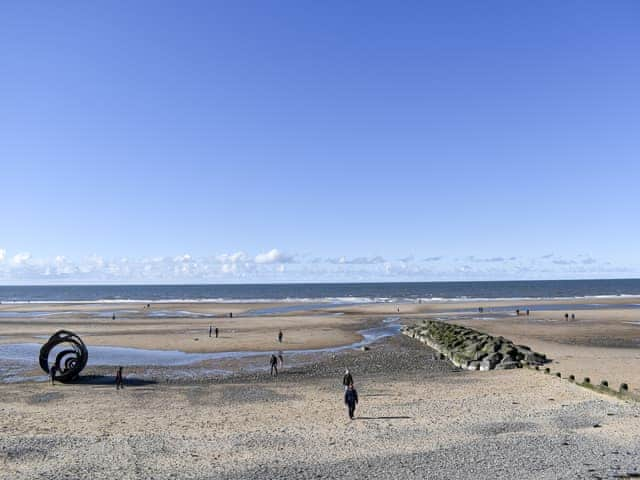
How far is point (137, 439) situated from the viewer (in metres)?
20.0

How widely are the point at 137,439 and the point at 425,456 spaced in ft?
33.8

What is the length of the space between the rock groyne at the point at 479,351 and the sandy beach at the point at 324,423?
1452 millimetres

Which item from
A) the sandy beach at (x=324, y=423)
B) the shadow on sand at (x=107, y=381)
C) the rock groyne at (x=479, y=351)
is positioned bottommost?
the shadow on sand at (x=107, y=381)

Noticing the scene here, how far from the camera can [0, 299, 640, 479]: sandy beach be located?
17.1 meters

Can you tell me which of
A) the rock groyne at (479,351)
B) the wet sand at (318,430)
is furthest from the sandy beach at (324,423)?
the rock groyne at (479,351)

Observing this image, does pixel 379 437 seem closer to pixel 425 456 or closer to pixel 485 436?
pixel 425 456

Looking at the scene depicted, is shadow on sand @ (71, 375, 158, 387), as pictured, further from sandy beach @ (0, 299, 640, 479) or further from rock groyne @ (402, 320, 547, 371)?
rock groyne @ (402, 320, 547, 371)

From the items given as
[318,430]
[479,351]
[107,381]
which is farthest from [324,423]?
[479,351]

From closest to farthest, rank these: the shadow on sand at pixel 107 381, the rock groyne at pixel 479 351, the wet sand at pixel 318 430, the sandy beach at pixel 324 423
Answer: the wet sand at pixel 318 430 < the sandy beach at pixel 324 423 < the shadow on sand at pixel 107 381 < the rock groyne at pixel 479 351

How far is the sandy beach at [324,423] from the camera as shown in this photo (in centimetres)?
1712

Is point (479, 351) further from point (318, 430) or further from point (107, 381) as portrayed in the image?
point (107, 381)

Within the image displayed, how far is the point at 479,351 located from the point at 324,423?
60.7 feet

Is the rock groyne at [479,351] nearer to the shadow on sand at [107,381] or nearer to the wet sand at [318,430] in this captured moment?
the wet sand at [318,430]

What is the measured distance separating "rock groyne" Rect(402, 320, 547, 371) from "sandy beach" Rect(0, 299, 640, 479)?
1.45 meters
